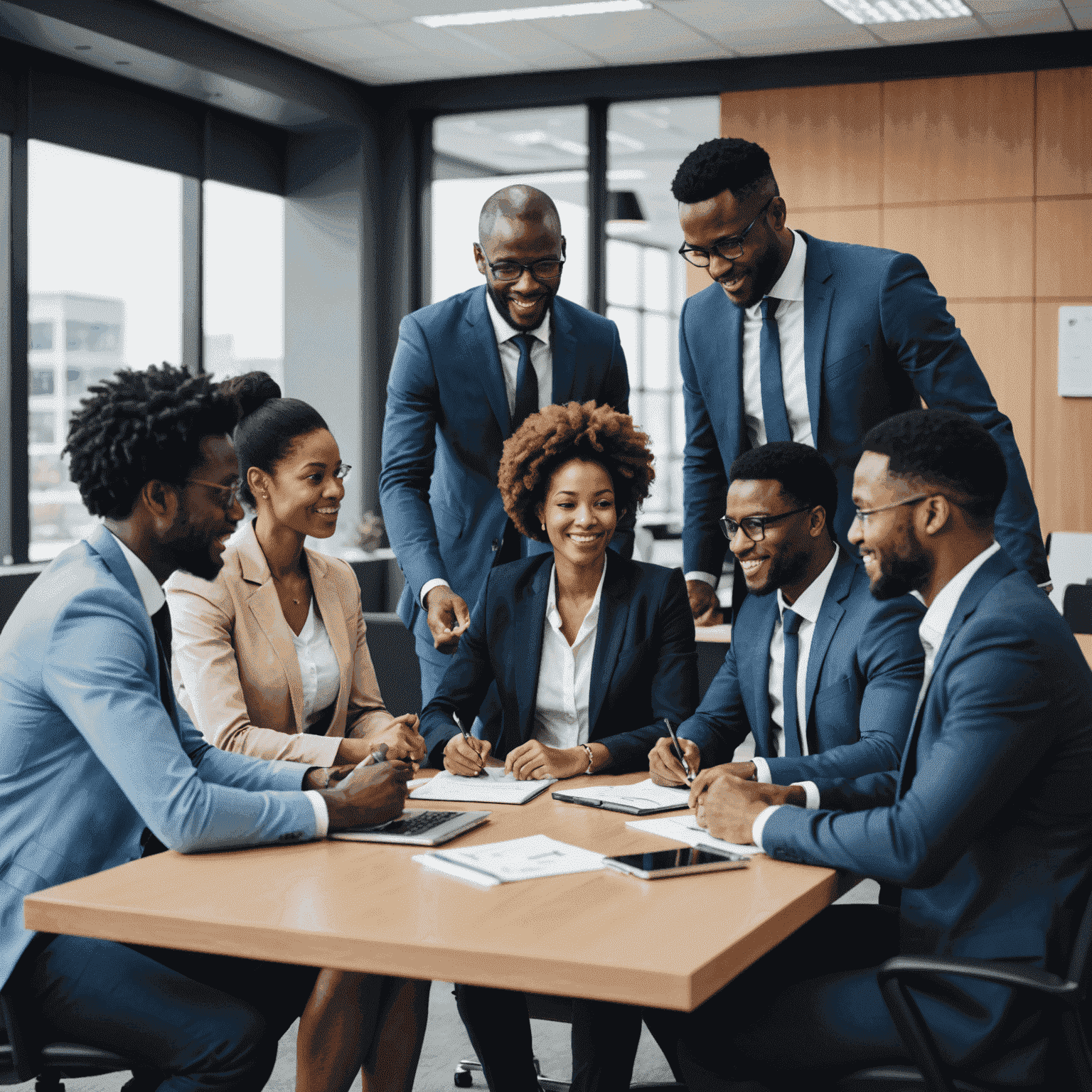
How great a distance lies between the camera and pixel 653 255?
945 centimetres

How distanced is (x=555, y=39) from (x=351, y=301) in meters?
2.06

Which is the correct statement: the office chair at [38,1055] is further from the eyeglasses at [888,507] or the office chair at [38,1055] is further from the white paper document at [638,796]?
the eyeglasses at [888,507]

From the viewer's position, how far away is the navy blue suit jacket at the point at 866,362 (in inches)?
104

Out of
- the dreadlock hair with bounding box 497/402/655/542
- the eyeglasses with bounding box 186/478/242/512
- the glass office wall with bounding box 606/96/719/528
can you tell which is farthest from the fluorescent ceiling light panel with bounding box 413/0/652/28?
the eyeglasses with bounding box 186/478/242/512

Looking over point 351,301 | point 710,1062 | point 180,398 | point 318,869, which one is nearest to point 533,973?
point 318,869

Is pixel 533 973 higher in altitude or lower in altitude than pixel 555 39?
lower

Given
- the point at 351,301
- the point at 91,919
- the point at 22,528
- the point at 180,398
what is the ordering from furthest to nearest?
the point at 351,301, the point at 22,528, the point at 180,398, the point at 91,919

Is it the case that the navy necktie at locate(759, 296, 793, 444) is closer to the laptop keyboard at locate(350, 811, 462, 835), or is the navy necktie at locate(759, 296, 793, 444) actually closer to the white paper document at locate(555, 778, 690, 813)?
the white paper document at locate(555, 778, 690, 813)

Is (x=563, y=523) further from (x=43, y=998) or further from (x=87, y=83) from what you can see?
(x=87, y=83)

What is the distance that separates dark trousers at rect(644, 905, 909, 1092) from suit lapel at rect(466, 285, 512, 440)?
154 cm

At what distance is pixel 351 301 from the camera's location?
8.23 meters

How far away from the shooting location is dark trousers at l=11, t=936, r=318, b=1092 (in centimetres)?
175

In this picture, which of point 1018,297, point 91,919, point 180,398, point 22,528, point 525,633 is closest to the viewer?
point 91,919

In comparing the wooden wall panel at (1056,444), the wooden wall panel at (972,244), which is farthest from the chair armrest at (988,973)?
the wooden wall panel at (972,244)
